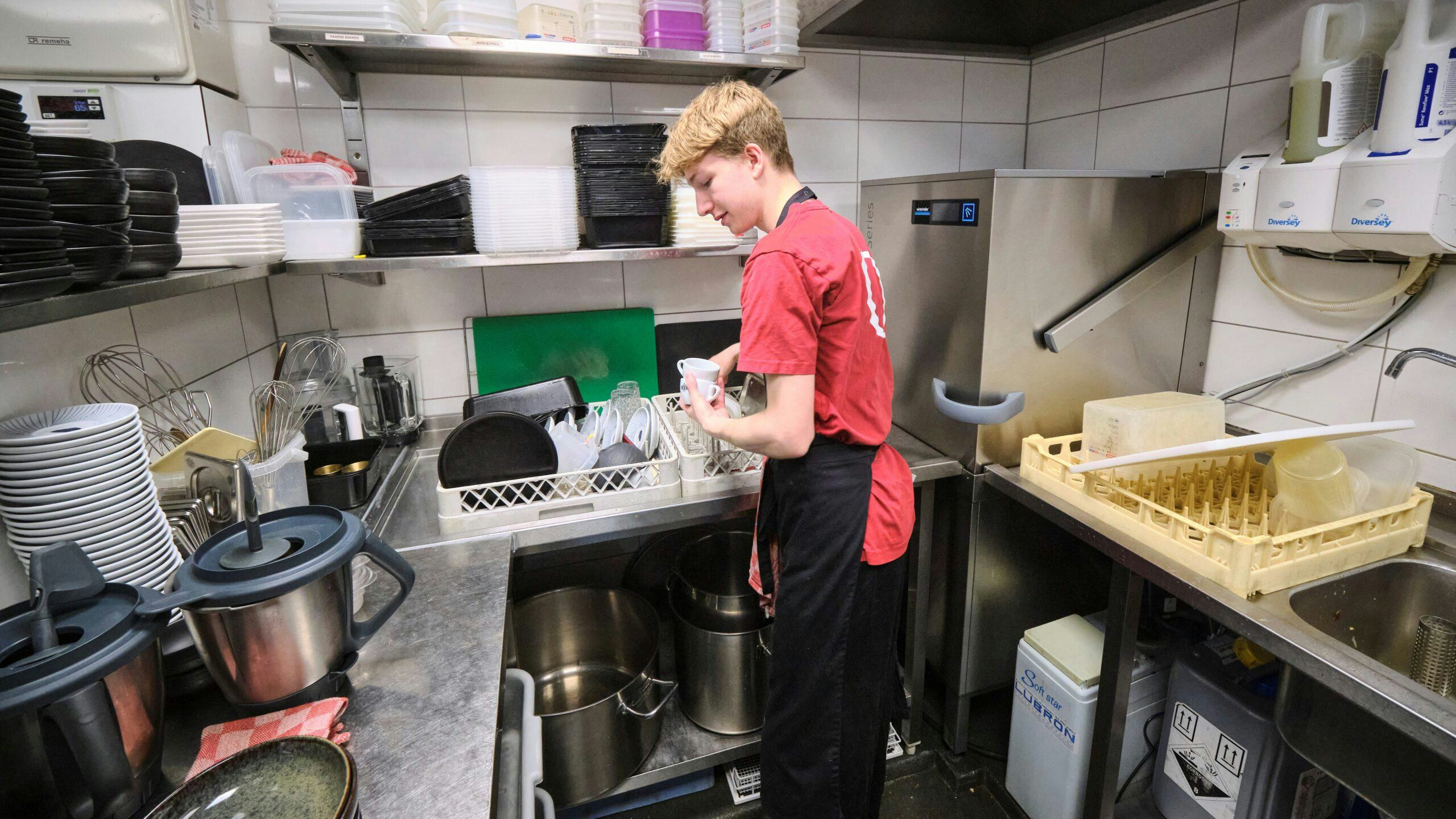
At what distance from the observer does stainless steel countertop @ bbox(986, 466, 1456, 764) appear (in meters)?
0.82

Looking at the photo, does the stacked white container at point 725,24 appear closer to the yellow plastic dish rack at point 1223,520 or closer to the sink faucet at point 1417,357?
the yellow plastic dish rack at point 1223,520

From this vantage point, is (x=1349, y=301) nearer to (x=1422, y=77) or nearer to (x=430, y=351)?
(x=1422, y=77)

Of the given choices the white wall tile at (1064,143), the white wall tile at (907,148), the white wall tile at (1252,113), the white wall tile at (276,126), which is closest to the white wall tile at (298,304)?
the white wall tile at (276,126)

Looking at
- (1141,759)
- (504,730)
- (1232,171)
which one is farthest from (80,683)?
(1232,171)

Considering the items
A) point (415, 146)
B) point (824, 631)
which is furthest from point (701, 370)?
point (415, 146)

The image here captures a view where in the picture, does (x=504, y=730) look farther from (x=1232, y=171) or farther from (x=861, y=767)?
(x=1232, y=171)

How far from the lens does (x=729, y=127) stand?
3.76ft

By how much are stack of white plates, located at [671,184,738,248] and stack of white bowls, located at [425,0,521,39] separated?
1.60ft

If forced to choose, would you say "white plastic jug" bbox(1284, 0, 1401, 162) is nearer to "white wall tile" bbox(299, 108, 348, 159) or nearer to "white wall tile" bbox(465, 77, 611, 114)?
"white wall tile" bbox(465, 77, 611, 114)

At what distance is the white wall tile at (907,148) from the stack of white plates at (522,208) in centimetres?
94

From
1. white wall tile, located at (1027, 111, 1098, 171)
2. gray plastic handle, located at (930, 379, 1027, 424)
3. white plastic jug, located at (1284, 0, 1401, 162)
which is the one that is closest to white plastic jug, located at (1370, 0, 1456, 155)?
white plastic jug, located at (1284, 0, 1401, 162)

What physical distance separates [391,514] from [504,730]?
63 centimetres

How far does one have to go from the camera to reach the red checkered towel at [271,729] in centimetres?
73

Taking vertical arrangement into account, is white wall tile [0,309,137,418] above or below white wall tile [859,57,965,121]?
below
